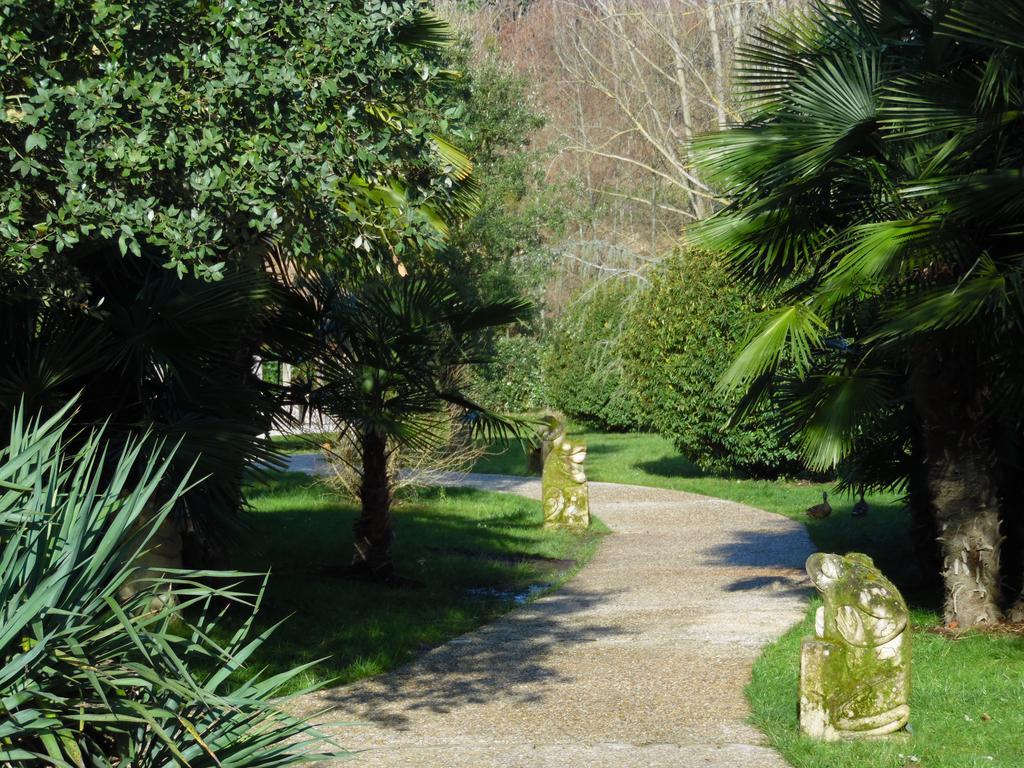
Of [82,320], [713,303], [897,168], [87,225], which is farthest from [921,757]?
[713,303]

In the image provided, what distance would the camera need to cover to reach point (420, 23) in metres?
9.41

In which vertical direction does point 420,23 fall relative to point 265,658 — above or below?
above

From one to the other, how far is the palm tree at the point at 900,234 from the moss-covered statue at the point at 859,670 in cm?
198

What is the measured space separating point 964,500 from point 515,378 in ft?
57.0

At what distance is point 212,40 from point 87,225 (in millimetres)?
1045

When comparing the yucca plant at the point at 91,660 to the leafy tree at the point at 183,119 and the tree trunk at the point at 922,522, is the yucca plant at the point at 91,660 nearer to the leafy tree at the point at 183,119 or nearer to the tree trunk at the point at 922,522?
the leafy tree at the point at 183,119

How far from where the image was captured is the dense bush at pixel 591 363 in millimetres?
27812


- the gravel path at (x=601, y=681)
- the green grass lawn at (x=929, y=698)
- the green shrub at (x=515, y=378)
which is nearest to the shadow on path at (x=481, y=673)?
the gravel path at (x=601, y=681)

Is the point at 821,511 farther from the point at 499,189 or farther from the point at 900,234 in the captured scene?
the point at 499,189

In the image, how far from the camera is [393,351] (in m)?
9.41

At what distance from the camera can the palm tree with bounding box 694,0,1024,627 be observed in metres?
7.13

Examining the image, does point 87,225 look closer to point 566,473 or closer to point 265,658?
point 265,658

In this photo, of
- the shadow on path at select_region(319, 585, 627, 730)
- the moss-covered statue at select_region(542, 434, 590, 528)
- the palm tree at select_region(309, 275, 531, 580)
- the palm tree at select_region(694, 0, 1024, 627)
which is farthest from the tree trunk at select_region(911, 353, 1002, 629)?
the moss-covered statue at select_region(542, 434, 590, 528)

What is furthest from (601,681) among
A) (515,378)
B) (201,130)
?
(515,378)
